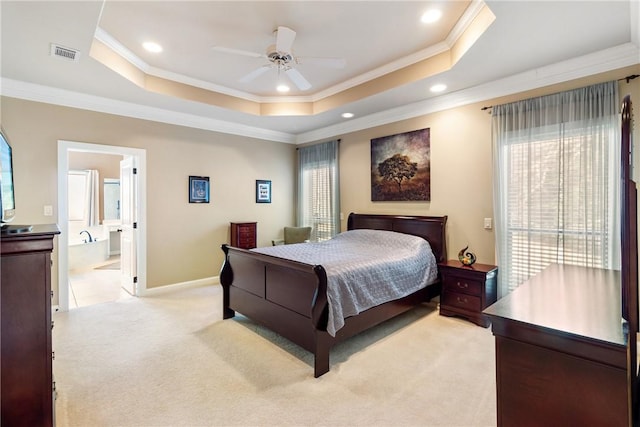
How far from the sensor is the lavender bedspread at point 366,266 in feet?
8.93

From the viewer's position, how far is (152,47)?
10.9ft

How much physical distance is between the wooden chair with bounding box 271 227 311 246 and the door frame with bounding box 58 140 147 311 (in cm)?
226

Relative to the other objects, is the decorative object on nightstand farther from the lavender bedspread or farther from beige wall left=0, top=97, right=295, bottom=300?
beige wall left=0, top=97, right=295, bottom=300

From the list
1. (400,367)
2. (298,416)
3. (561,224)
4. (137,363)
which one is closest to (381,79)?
(561,224)

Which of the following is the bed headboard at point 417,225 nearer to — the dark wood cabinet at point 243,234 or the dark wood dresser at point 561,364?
the dark wood cabinet at point 243,234

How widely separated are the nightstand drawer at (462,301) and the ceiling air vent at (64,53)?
4.80m

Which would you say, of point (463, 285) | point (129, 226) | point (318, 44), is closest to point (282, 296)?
point (463, 285)

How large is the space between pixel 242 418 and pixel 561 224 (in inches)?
140

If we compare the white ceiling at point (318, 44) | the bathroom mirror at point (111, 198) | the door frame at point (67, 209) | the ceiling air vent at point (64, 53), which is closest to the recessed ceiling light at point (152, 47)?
the white ceiling at point (318, 44)


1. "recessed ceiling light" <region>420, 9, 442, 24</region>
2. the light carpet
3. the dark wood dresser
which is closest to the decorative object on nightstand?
the light carpet

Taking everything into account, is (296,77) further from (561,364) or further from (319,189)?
(561,364)

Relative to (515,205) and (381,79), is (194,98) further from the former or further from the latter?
(515,205)

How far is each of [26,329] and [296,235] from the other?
461 cm

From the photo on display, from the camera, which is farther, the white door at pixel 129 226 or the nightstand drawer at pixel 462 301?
the white door at pixel 129 226
